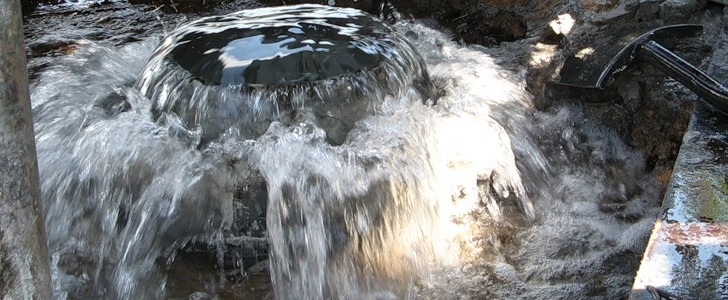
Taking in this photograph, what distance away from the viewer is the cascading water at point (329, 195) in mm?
3359

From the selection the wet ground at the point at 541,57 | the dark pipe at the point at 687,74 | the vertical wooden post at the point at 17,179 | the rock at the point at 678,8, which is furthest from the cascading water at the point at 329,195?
the vertical wooden post at the point at 17,179

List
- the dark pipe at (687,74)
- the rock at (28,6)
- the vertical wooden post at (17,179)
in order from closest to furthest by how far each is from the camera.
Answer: the vertical wooden post at (17,179) → the dark pipe at (687,74) → the rock at (28,6)

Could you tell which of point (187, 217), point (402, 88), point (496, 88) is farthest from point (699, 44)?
point (187, 217)

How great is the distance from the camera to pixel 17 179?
164 cm

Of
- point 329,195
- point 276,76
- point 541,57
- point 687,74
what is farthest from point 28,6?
point 687,74

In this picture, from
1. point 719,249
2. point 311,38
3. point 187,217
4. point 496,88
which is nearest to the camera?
point 719,249

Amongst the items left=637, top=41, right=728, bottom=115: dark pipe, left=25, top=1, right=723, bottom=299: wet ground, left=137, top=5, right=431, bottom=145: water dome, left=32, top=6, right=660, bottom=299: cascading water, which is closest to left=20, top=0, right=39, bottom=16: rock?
left=25, top=1, right=723, bottom=299: wet ground

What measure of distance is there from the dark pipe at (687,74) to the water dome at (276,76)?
1305 mm

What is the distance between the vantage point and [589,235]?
358 centimetres

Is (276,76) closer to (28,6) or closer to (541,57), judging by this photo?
(541,57)

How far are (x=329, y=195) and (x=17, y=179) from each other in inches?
76.9

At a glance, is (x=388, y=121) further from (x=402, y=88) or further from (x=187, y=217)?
(x=187, y=217)

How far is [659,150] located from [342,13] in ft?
6.51

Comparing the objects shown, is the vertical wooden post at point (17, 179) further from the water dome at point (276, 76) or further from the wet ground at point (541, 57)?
the water dome at point (276, 76)
